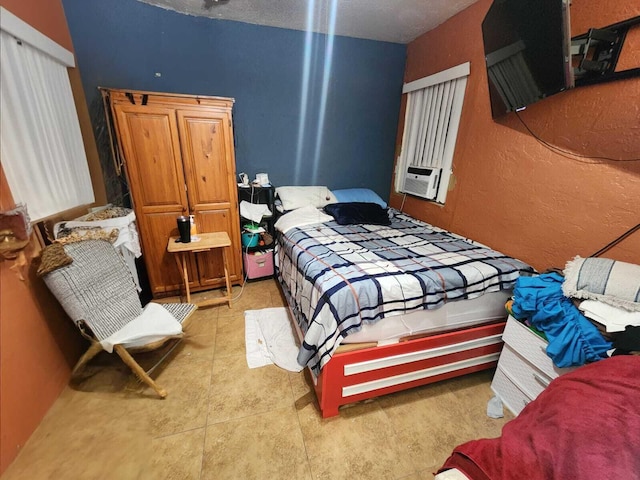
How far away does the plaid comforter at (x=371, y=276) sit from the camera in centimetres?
136

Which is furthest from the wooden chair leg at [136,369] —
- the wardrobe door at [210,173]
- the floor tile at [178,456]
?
the wardrobe door at [210,173]

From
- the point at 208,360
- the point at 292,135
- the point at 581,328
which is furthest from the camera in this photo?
the point at 292,135

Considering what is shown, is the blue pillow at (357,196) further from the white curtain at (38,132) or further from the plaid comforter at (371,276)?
the white curtain at (38,132)

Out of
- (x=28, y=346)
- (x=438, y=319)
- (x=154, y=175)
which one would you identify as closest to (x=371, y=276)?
(x=438, y=319)

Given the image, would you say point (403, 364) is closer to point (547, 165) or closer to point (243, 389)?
point (243, 389)

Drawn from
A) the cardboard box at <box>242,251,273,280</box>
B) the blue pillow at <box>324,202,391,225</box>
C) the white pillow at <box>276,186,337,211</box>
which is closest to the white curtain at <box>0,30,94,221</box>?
the cardboard box at <box>242,251,273,280</box>

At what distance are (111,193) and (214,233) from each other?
3.47 feet

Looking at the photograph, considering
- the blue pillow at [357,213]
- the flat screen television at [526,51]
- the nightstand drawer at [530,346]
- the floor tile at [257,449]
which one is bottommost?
the floor tile at [257,449]

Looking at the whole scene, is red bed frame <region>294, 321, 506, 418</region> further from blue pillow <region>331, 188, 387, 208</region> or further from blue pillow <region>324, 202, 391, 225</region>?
blue pillow <region>331, 188, 387, 208</region>

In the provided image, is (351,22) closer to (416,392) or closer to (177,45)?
(177,45)

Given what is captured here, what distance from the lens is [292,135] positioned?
9.70 feet

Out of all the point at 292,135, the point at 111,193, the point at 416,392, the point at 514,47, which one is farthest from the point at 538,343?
the point at 111,193

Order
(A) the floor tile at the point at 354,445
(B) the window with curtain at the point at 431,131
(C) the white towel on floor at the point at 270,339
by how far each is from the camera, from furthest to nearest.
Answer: (B) the window with curtain at the point at 431,131 < (C) the white towel on floor at the point at 270,339 < (A) the floor tile at the point at 354,445

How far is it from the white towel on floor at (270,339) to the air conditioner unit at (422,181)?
1913 mm
